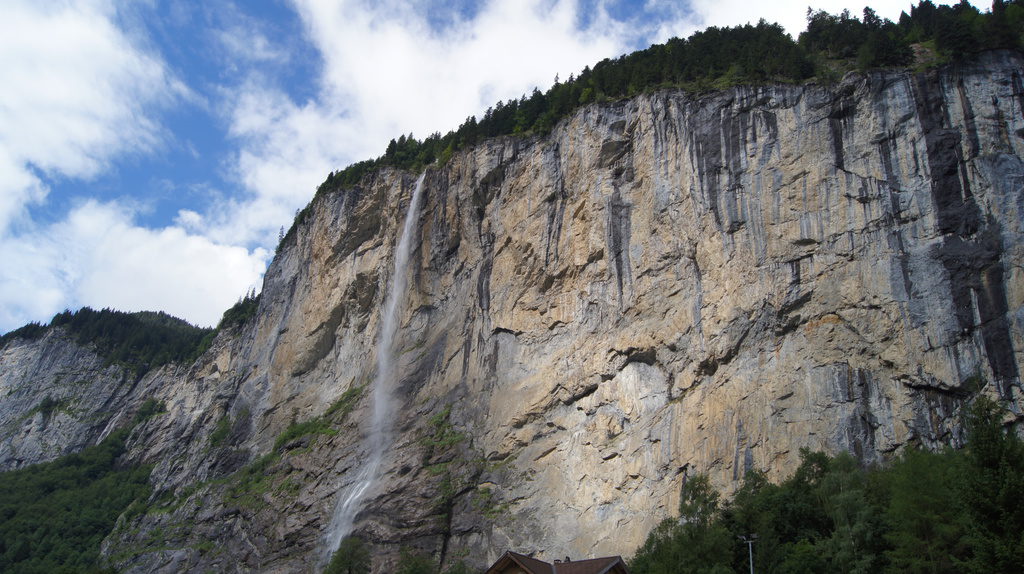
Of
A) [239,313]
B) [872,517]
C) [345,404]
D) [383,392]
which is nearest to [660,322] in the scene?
[872,517]

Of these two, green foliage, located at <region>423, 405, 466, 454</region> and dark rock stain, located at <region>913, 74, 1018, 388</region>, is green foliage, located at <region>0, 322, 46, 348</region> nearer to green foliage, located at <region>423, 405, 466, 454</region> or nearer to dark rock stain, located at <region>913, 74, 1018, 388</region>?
green foliage, located at <region>423, 405, 466, 454</region>

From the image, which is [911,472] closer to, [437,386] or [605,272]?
[605,272]

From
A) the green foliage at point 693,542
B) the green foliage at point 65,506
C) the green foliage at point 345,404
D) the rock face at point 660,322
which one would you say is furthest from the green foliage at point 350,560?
the green foliage at point 65,506

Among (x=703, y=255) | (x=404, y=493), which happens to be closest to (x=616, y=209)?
(x=703, y=255)

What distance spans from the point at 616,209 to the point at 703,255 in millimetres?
6861

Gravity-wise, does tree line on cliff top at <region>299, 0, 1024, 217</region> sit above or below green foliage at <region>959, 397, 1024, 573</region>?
above

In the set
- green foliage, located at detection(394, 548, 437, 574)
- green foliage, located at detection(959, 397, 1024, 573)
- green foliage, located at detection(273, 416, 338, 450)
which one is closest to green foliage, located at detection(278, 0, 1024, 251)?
green foliage, located at detection(273, 416, 338, 450)

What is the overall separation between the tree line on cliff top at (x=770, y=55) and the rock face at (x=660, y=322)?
182 cm

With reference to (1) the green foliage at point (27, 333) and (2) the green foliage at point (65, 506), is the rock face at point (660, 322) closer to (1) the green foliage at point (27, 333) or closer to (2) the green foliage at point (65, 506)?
(2) the green foliage at point (65, 506)

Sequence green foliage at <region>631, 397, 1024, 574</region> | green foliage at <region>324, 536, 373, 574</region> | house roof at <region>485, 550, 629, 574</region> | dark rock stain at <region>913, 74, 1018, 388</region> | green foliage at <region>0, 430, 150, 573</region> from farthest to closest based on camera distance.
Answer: green foliage at <region>0, 430, 150, 573</region> → green foliage at <region>324, 536, 373, 574</region> → dark rock stain at <region>913, 74, 1018, 388</region> → house roof at <region>485, 550, 629, 574</region> → green foliage at <region>631, 397, 1024, 574</region>

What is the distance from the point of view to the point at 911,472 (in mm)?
25344

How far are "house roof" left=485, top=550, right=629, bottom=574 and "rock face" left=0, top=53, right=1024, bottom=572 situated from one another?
4.28 metres

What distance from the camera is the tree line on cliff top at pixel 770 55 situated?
133 feet

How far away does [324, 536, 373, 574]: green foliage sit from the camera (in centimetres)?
3969
